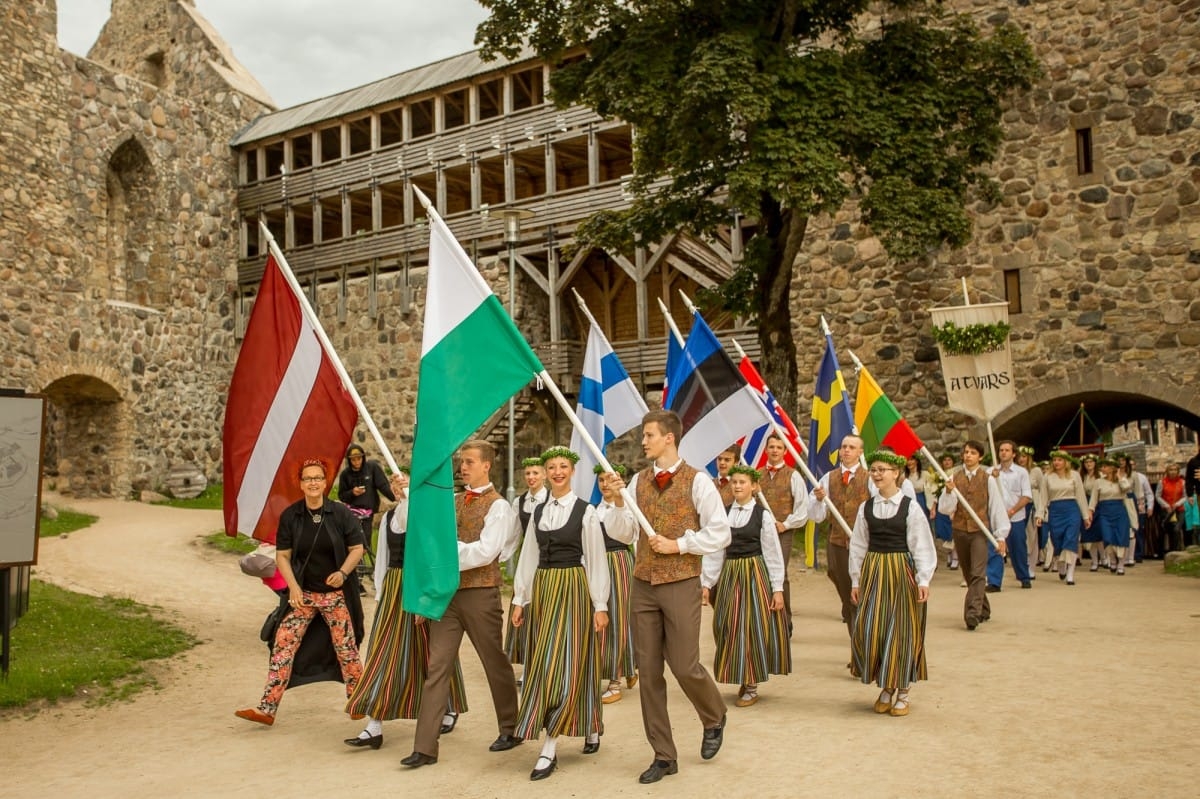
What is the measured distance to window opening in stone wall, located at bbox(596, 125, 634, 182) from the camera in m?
25.7

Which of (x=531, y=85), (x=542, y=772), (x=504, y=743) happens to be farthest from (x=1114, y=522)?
(x=531, y=85)

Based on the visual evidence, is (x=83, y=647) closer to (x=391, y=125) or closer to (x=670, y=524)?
(x=670, y=524)

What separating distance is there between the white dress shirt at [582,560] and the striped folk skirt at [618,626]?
147cm

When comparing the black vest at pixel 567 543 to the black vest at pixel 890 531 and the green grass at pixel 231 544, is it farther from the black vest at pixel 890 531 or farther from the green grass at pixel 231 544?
the green grass at pixel 231 544

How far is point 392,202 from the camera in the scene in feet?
104

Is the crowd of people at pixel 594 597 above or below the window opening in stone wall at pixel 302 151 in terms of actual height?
below

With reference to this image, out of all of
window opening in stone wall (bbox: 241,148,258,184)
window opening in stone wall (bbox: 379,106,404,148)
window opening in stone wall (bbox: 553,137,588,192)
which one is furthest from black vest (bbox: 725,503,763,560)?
window opening in stone wall (bbox: 241,148,258,184)

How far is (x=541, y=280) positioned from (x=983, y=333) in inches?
443

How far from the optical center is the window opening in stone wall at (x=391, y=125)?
29.1m

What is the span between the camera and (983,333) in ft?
56.0

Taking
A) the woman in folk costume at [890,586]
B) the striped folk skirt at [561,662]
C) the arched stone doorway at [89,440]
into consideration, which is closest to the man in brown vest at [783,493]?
the woman in folk costume at [890,586]

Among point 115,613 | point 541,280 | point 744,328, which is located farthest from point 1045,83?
point 115,613

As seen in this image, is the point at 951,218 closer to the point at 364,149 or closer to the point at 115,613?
the point at 115,613

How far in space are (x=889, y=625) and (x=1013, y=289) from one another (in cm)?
1192
